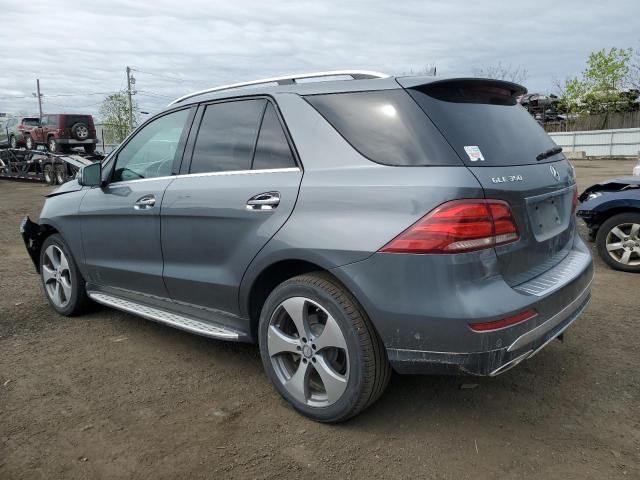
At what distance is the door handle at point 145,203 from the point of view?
3633 mm

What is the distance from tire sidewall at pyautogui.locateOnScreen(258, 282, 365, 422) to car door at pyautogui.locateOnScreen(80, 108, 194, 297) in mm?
1031

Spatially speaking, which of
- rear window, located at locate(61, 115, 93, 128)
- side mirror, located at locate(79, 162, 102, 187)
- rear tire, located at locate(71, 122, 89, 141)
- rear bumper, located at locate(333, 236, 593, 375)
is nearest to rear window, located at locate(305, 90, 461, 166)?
rear bumper, located at locate(333, 236, 593, 375)

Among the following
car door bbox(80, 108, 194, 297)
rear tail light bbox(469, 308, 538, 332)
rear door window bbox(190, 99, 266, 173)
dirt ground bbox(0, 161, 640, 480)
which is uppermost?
rear door window bbox(190, 99, 266, 173)

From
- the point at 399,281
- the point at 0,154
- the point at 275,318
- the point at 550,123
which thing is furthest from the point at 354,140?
the point at 550,123

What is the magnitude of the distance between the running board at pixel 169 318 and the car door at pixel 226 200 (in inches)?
4.9

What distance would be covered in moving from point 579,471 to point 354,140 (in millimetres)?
1846

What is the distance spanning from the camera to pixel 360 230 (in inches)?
101

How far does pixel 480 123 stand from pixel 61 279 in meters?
3.71

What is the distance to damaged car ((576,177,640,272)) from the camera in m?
5.84

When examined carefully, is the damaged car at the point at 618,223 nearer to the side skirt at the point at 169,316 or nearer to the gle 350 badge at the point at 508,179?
the gle 350 badge at the point at 508,179

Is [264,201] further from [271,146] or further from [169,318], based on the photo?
[169,318]

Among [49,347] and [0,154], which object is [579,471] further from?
[0,154]

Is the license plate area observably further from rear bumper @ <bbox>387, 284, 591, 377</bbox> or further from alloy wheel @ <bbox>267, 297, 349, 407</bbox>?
alloy wheel @ <bbox>267, 297, 349, 407</bbox>

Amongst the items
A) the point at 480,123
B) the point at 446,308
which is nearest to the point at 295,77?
the point at 480,123
